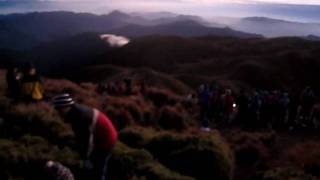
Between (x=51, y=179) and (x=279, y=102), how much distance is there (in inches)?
527

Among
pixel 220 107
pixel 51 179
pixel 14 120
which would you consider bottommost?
pixel 220 107

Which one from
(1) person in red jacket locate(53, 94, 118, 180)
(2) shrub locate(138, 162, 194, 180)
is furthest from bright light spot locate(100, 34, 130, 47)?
(1) person in red jacket locate(53, 94, 118, 180)

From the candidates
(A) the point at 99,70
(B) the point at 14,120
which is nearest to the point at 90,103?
(B) the point at 14,120

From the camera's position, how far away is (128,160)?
12.3 meters

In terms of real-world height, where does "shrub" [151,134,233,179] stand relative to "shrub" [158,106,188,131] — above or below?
above

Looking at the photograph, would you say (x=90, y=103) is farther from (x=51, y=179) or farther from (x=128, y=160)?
(x=51, y=179)

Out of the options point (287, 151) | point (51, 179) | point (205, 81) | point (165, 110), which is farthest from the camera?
point (205, 81)

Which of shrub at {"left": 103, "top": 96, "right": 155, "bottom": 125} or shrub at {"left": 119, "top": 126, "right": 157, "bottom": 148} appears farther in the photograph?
shrub at {"left": 103, "top": 96, "right": 155, "bottom": 125}

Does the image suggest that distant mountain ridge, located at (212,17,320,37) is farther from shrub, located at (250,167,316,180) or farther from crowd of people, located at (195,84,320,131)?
shrub, located at (250,167,316,180)

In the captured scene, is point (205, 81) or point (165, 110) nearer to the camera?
point (165, 110)

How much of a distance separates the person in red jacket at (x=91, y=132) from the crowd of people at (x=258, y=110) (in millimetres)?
11713

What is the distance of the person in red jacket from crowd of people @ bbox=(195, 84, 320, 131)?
11.7 meters

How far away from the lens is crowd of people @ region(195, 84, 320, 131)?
20750 mm

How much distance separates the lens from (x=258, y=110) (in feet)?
68.7
